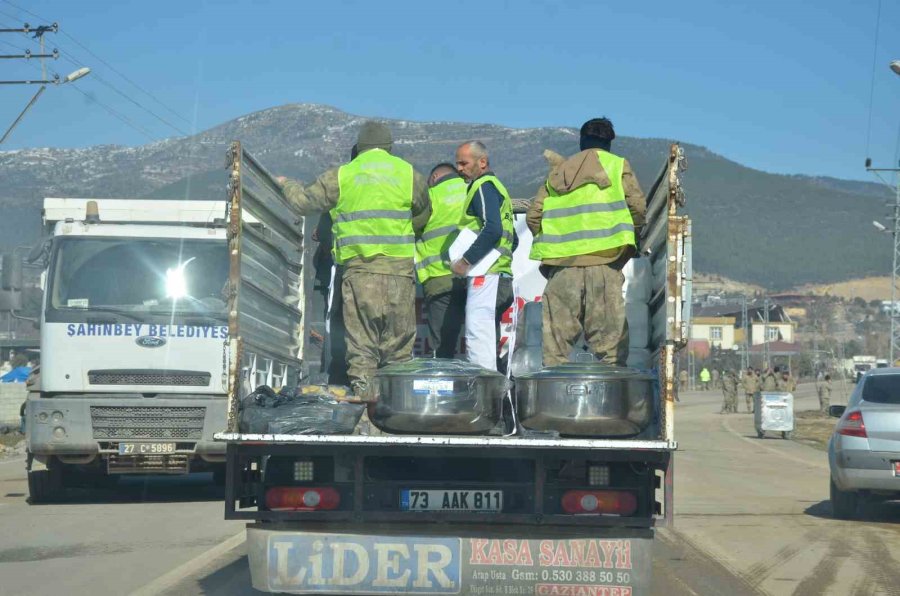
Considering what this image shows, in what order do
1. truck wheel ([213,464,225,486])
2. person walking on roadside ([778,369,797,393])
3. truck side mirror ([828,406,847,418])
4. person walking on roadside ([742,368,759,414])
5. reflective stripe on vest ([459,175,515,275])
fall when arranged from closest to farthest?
reflective stripe on vest ([459,175,515,275])
truck side mirror ([828,406,847,418])
truck wheel ([213,464,225,486])
person walking on roadside ([778,369,797,393])
person walking on roadside ([742,368,759,414])

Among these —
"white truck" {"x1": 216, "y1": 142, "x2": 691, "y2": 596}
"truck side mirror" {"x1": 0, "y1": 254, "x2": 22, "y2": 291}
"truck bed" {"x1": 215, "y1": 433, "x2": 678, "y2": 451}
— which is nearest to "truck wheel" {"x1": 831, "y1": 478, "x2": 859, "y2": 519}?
"white truck" {"x1": 216, "y1": 142, "x2": 691, "y2": 596}

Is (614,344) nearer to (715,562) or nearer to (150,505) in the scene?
(715,562)

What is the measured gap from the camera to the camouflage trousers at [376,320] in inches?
304

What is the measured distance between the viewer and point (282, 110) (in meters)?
171

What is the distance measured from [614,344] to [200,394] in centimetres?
664

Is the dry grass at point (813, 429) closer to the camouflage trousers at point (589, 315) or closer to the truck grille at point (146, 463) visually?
the truck grille at point (146, 463)

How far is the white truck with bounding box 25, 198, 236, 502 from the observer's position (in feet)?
42.8

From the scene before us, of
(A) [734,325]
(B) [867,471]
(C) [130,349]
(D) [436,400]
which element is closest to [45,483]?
(C) [130,349]

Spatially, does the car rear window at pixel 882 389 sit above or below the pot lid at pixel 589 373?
below

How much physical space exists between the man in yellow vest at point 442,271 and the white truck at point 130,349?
4.94 meters

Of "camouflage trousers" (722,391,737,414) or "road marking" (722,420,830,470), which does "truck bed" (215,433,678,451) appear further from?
"camouflage trousers" (722,391,737,414)

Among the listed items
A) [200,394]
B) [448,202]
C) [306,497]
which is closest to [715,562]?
[448,202]

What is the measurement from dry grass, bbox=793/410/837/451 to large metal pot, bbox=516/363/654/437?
2288cm

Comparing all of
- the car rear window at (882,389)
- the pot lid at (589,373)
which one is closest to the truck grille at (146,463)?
the car rear window at (882,389)
